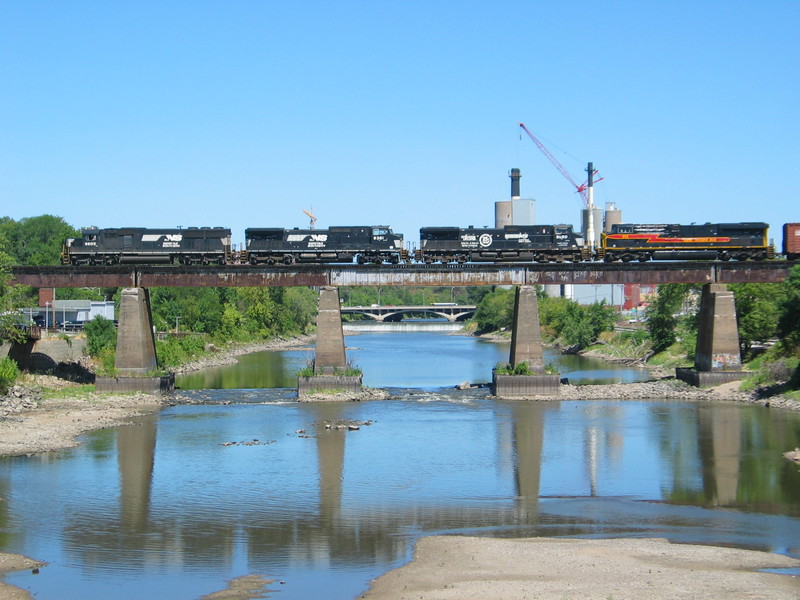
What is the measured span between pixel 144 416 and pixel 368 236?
2033 cm

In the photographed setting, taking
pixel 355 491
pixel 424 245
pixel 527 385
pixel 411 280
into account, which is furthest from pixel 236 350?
pixel 355 491

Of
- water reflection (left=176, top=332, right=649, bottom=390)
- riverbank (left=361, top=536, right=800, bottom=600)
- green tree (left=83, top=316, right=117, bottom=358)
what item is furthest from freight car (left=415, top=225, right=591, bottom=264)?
riverbank (left=361, top=536, right=800, bottom=600)

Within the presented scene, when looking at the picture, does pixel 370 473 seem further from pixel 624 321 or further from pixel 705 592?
pixel 624 321

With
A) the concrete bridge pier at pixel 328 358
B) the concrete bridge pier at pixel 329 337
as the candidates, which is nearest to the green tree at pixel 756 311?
the concrete bridge pier at pixel 328 358

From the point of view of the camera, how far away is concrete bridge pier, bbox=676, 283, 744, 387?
57469 millimetres

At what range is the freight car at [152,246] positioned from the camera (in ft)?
202

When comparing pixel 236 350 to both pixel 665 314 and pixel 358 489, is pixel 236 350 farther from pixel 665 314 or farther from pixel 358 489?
pixel 358 489

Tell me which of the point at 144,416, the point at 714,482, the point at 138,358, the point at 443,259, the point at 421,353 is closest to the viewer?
the point at 714,482

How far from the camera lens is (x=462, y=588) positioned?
2003 cm

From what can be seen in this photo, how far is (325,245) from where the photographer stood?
62094 mm

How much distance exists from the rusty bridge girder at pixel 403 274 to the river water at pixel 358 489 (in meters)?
8.79

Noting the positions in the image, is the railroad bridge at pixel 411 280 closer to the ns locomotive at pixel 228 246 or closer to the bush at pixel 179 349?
the ns locomotive at pixel 228 246

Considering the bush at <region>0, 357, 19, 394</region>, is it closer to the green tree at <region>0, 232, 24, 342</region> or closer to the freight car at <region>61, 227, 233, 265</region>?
the green tree at <region>0, 232, 24, 342</region>

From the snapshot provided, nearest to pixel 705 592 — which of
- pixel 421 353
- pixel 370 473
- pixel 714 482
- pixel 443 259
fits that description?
pixel 714 482
